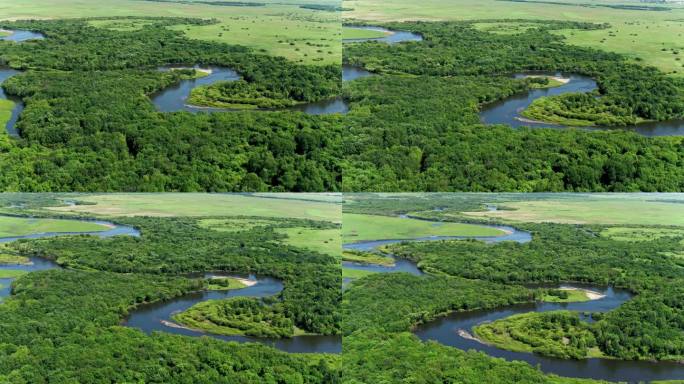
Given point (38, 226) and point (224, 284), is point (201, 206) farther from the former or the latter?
point (38, 226)

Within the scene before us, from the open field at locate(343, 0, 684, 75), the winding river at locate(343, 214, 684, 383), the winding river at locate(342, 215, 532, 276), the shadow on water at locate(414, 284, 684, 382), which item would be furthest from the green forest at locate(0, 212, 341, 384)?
the open field at locate(343, 0, 684, 75)

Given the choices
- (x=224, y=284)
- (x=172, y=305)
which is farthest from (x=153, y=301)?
(x=224, y=284)

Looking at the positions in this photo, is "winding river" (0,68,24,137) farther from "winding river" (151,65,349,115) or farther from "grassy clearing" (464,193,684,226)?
"grassy clearing" (464,193,684,226)

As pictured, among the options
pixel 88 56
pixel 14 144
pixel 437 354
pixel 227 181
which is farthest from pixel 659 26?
pixel 14 144

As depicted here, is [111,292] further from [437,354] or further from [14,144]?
[437,354]

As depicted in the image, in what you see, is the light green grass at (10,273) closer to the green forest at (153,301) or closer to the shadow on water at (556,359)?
the green forest at (153,301)

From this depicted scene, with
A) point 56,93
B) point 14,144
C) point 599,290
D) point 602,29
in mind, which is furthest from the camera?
point 599,290
